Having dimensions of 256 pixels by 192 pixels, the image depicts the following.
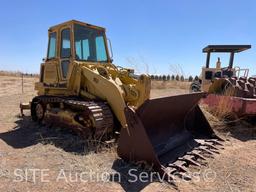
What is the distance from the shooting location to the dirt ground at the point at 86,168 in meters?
3.64

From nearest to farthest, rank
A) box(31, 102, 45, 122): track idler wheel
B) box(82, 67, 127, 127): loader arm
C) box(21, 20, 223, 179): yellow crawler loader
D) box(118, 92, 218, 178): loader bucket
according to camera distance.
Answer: box(118, 92, 218, 178): loader bucket
box(21, 20, 223, 179): yellow crawler loader
box(82, 67, 127, 127): loader arm
box(31, 102, 45, 122): track idler wheel

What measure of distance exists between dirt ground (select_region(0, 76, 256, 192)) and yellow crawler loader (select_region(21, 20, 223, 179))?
263mm

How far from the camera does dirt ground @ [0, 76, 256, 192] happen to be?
3.64 metres

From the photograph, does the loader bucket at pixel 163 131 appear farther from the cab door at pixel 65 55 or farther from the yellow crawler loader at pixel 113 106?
the cab door at pixel 65 55

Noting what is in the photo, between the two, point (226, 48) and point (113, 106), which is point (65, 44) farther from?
point (226, 48)

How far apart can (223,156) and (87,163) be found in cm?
231

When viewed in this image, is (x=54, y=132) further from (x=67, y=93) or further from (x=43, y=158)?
(x=43, y=158)

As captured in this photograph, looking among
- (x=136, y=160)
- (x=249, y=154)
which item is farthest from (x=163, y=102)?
(x=249, y=154)

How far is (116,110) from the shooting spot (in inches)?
227

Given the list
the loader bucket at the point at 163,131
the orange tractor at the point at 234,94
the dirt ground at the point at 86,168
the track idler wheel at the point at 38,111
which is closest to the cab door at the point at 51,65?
the track idler wheel at the point at 38,111

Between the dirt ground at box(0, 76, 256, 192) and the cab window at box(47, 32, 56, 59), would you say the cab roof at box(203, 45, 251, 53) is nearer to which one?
the dirt ground at box(0, 76, 256, 192)

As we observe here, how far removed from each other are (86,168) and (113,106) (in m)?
1.85

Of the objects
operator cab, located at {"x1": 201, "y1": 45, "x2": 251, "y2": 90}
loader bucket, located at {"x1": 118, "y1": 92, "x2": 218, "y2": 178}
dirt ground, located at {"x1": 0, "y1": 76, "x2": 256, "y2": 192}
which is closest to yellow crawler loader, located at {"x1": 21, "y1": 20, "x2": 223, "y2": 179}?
loader bucket, located at {"x1": 118, "y1": 92, "x2": 218, "y2": 178}

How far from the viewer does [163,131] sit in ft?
17.0
